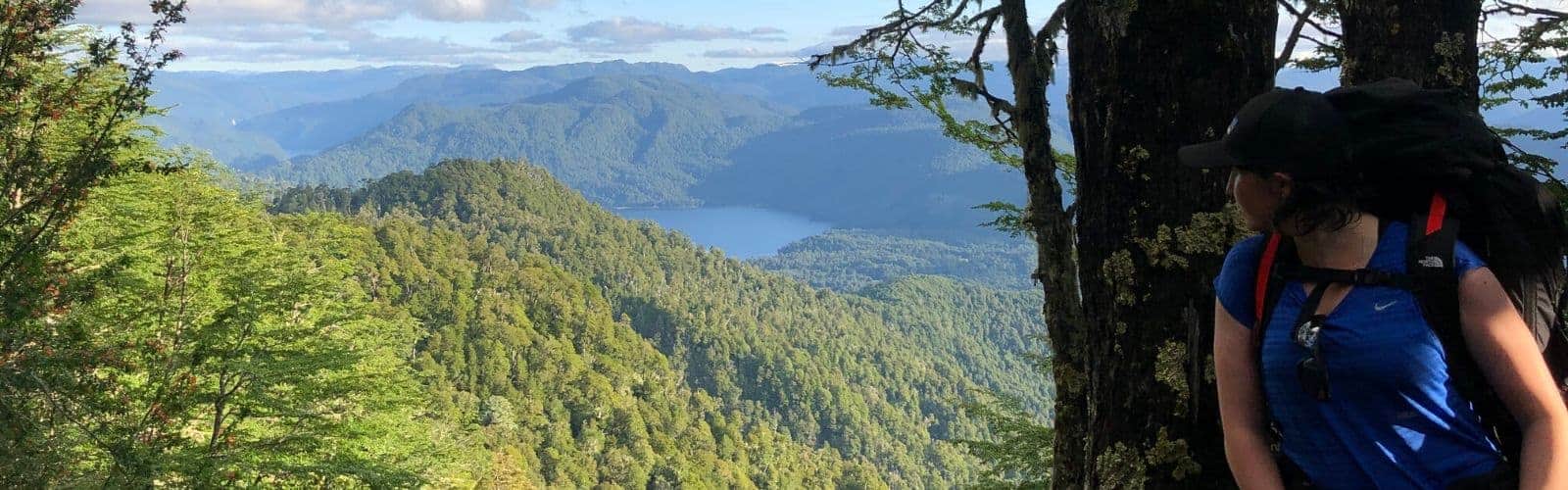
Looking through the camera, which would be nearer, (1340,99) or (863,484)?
(1340,99)

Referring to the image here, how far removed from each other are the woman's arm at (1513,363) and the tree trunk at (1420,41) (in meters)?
2.10

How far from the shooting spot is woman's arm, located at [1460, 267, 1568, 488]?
1176 mm

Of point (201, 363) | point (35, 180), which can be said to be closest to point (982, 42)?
point (35, 180)

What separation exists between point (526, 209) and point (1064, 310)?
327ft

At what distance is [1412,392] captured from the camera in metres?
1.22

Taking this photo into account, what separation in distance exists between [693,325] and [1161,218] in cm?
8586

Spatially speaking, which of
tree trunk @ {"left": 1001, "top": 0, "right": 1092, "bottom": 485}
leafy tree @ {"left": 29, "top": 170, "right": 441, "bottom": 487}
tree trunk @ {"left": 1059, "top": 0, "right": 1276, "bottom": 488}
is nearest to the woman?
tree trunk @ {"left": 1059, "top": 0, "right": 1276, "bottom": 488}

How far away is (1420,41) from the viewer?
296cm

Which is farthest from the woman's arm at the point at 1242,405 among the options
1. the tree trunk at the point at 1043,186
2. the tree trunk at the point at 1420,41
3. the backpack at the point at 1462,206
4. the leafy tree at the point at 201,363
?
the leafy tree at the point at 201,363

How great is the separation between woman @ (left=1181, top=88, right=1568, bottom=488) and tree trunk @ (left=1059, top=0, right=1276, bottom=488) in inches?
22.7

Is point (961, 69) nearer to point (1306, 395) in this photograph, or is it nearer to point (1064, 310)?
point (1064, 310)

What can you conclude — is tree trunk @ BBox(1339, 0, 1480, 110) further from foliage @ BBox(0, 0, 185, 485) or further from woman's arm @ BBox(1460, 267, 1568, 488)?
foliage @ BBox(0, 0, 185, 485)

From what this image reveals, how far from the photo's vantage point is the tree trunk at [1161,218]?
77.5 inches

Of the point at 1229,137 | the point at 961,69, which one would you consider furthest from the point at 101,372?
the point at 1229,137
